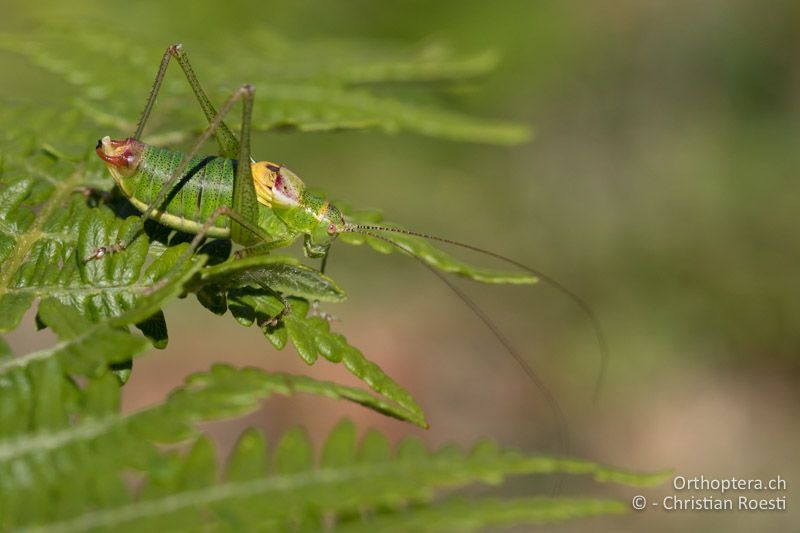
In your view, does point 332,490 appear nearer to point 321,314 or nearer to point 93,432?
point 93,432

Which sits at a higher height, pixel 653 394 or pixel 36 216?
pixel 653 394

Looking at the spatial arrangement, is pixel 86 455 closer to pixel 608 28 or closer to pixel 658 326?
pixel 658 326

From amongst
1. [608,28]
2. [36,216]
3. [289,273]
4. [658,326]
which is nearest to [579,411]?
[658,326]

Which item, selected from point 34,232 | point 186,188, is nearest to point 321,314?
point 186,188

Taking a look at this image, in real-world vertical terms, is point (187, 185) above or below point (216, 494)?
above

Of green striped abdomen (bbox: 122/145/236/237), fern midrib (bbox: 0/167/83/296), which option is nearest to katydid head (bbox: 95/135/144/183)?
green striped abdomen (bbox: 122/145/236/237)

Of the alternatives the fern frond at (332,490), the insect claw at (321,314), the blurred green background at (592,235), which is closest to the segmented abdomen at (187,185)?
the insect claw at (321,314)
